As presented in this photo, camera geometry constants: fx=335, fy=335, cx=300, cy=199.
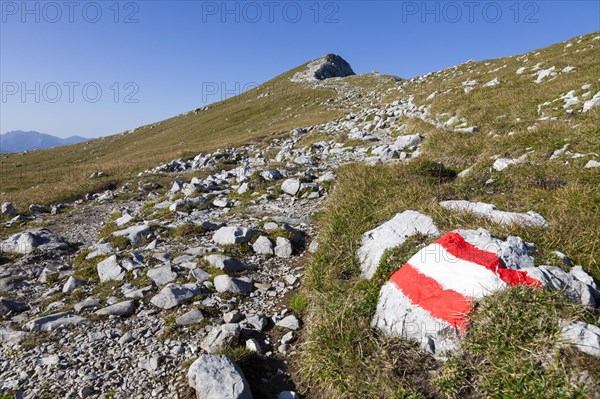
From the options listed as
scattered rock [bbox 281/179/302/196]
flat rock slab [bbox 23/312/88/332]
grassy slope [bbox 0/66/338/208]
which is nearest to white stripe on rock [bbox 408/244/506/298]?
flat rock slab [bbox 23/312/88/332]

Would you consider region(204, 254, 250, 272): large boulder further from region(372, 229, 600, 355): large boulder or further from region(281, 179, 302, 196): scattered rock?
region(281, 179, 302, 196): scattered rock

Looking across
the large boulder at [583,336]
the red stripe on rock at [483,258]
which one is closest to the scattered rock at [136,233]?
the red stripe on rock at [483,258]

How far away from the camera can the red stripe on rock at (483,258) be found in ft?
16.5

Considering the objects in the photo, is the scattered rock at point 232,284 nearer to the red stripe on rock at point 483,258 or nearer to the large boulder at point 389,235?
the large boulder at point 389,235

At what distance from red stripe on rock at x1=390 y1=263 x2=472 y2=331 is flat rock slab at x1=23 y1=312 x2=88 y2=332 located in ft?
22.2

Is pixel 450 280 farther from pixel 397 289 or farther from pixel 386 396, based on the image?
pixel 386 396

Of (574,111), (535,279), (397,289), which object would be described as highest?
(574,111)

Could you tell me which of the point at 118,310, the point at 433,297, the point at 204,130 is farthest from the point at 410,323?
the point at 204,130

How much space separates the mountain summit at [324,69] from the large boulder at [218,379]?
359ft

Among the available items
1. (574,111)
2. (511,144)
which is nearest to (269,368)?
(511,144)

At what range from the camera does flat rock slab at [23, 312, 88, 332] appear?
7.11 meters

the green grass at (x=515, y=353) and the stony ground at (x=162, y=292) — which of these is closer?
the green grass at (x=515, y=353)

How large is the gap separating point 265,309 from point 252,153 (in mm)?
25309

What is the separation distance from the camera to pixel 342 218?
9344 millimetres
